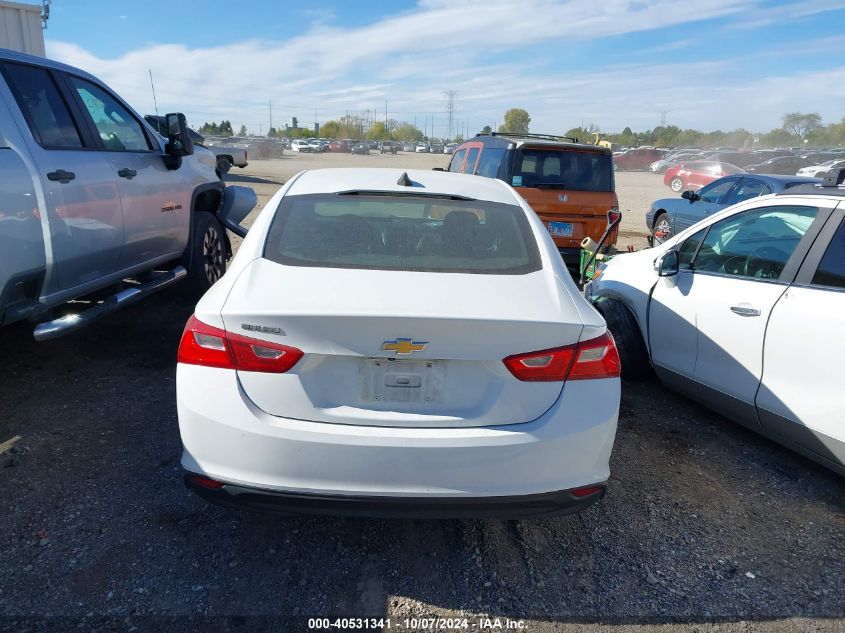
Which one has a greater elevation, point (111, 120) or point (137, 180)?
point (111, 120)

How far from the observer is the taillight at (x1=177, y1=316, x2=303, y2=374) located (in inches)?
86.8

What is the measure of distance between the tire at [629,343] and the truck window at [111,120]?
4.19 metres

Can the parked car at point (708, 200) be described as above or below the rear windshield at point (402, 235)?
below

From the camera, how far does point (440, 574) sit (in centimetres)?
262

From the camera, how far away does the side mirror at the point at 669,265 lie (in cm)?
417

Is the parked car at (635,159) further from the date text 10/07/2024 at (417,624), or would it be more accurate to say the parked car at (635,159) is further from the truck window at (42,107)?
the date text 10/07/2024 at (417,624)

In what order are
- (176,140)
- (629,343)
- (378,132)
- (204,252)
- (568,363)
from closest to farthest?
1. (568,363)
2. (629,343)
3. (176,140)
4. (204,252)
5. (378,132)

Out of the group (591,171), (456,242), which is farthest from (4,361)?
(591,171)

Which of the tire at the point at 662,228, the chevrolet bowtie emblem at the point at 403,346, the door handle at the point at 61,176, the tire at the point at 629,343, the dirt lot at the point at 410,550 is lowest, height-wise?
the tire at the point at 662,228

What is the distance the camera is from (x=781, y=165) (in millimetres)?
34188

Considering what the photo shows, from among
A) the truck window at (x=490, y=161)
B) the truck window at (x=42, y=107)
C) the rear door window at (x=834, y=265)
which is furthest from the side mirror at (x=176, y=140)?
the rear door window at (x=834, y=265)

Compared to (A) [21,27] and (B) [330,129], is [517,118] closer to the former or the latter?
(B) [330,129]

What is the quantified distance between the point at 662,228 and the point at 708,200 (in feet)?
3.40

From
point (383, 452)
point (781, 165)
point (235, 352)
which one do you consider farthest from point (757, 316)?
point (781, 165)
